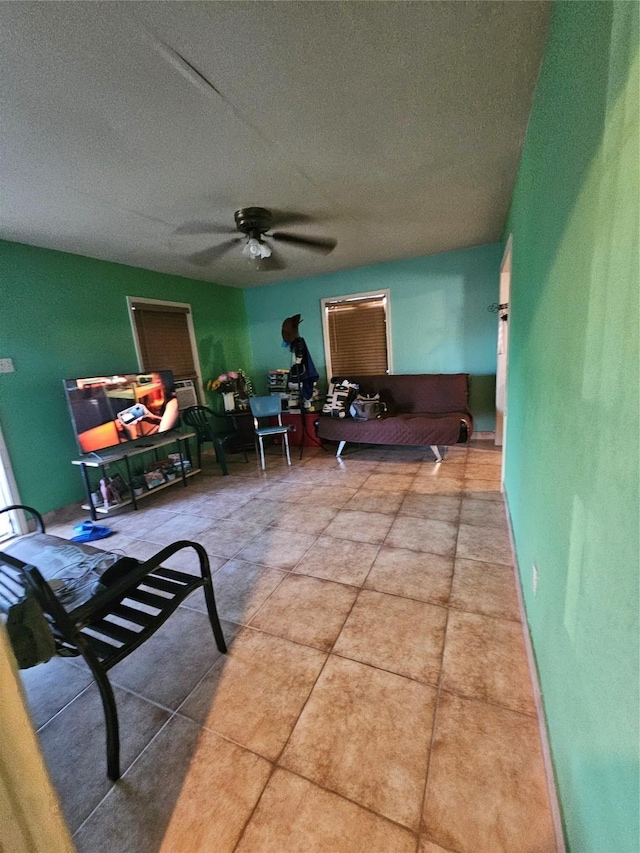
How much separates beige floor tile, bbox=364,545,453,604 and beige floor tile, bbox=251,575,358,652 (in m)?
0.20

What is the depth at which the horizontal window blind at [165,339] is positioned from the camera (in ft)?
12.7

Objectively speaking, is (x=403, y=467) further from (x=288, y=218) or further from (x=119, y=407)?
(x=119, y=407)

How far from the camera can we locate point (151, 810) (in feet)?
3.31

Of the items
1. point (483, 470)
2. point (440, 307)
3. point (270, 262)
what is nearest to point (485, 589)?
point (483, 470)

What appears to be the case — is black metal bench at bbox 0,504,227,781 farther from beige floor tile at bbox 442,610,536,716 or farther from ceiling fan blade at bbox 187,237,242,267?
ceiling fan blade at bbox 187,237,242,267

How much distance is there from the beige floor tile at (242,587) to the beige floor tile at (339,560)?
7.6 inches

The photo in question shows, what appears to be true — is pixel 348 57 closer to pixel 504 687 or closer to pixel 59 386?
pixel 504 687

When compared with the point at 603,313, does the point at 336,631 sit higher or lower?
lower

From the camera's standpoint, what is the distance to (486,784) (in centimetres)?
100

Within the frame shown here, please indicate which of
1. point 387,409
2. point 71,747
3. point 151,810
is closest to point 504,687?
point 151,810

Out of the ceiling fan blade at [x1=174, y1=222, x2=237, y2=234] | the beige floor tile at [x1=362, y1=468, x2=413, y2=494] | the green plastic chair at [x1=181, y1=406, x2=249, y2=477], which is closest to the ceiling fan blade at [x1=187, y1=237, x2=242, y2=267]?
the ceiling fan blade at [x1=174, y1=222, x2=237, y2=234]

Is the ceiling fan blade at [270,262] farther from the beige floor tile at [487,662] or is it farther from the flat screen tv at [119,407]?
the beige floor tile at [487,662]

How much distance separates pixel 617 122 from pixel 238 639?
2.06 m

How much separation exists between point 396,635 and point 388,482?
1849mm
